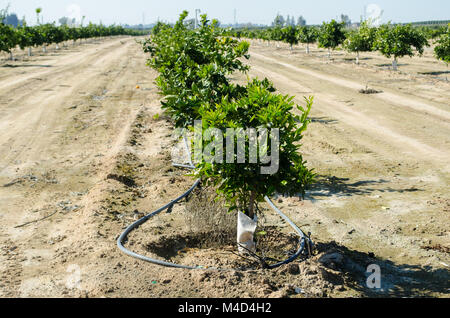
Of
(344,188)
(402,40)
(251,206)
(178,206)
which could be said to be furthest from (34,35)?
(251,206)

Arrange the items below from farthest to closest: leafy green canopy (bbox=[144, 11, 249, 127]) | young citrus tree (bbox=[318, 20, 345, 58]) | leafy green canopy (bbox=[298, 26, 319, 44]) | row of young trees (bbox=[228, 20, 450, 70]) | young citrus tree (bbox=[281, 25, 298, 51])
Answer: young citrus tree (bbox=[281, 25, 298, 51])
leafy green canopy (bbox=[298, 26, 319, 44])
young citrus tree (bbox=[318, 20, 345, 58])
row of young trees (bbox=[228, 20, 450, 70])
leafy green canopy (bbox=[144, 11, 249, 127])

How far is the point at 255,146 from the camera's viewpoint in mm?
5676

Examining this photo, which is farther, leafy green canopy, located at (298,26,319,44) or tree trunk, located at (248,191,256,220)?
leafy green canopy, located at (298,26,319,44)

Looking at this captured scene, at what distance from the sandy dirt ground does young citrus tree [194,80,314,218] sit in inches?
45.4

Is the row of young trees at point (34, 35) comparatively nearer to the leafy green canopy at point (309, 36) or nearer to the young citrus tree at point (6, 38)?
the young citrus tree at point (6, 38)

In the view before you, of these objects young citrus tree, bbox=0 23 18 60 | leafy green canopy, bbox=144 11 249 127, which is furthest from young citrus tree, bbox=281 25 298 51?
leafy green canopy, bbox=144 11 249 127

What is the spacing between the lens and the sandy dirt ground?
5703 millimetres

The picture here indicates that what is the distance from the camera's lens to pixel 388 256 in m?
6.86

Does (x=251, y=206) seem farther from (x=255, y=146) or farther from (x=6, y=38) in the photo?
(x=6, y=38)

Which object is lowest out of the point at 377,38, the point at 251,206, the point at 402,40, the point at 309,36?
the point at 251,206

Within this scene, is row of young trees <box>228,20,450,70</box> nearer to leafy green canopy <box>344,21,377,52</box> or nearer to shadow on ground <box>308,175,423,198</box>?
leafy green canopy <box>344,21,377,52</box>

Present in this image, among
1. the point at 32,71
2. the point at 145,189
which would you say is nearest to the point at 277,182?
the point at 145,189

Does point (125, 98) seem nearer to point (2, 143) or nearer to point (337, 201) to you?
point (2, 143)

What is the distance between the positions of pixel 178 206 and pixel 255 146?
10.9 ft
